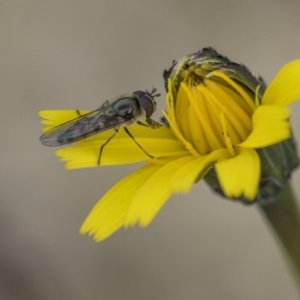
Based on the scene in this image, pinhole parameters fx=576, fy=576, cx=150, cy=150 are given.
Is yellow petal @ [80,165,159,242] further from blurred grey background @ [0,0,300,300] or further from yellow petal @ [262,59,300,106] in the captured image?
blurred grey background @ [0,0,300,300]

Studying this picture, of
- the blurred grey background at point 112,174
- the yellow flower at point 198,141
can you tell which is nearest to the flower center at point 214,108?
the yellow flower at point 198,141

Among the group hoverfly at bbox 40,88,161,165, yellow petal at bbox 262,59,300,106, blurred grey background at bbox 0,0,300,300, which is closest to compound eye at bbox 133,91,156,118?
hoverfly at bbox 40,88,161,165

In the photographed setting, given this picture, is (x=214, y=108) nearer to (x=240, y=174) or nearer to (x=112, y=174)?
(x=240, y=174)

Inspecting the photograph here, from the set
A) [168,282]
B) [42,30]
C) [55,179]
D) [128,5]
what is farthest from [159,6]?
[168,282]

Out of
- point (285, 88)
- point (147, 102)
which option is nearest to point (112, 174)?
point (147, 102)

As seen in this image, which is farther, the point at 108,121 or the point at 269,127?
the point at 108,121

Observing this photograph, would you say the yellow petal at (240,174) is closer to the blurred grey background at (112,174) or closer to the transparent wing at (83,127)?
the transparent wing at (83,127)
